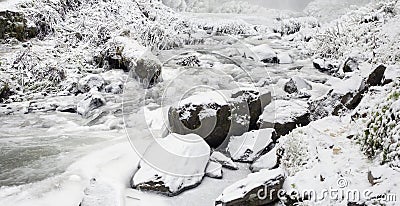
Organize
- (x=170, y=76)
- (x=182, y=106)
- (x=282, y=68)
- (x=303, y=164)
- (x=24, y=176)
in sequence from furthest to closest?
(x=282, y=68) < (x=170, y=76) < (x=182, y=106) < (x=24, y=176) < (x=303, y=164)

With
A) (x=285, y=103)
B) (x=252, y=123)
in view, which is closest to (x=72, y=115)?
(x=252, y=123)

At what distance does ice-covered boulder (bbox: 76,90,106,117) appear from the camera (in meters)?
7.59

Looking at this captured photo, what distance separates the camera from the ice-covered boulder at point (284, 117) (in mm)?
5301

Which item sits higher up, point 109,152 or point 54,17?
point 54,17

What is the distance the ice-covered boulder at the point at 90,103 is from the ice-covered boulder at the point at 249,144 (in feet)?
11.9

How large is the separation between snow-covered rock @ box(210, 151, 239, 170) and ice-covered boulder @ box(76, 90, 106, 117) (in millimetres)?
3620

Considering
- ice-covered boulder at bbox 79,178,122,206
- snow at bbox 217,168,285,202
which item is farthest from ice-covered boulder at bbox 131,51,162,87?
snow at bbox 217,168,285,202

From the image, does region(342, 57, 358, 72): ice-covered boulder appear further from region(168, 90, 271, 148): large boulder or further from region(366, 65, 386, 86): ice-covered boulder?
region(366, 65, 386, 86): ice-covered boulder

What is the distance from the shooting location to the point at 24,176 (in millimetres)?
4672

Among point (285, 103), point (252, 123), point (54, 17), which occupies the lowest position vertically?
point (252, 123)

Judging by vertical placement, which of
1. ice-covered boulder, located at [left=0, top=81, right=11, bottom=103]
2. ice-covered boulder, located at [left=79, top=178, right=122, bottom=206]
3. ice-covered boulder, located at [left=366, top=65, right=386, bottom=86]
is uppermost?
ice-covered boulder, located at [left=366, top=65, right=386, bottom=86]

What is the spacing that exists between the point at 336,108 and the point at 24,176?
4441 mm

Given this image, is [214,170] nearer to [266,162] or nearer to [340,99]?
[266,162]

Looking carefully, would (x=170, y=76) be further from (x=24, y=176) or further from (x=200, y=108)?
(x=24, y=176)
